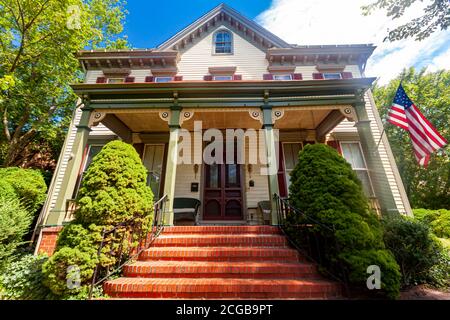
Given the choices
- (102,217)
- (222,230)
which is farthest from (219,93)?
(102,217)

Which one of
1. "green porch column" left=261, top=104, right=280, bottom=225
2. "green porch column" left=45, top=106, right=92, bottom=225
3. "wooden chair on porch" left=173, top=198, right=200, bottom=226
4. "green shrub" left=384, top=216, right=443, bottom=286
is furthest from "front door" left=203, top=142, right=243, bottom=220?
"green shrub" left=384, top=216, right=443, bottom=286

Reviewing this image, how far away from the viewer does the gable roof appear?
9.31 m

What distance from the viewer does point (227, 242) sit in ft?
14.0

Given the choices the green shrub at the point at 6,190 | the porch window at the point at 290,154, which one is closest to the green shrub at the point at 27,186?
the green shrub at the point at 6,190

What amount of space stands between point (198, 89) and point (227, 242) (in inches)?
174

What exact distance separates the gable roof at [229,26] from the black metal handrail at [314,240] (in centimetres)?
838

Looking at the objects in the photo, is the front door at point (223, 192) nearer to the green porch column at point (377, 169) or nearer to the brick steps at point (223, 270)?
the brick steps at point (223, 270)

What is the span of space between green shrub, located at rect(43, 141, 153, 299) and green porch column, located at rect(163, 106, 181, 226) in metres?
0.77

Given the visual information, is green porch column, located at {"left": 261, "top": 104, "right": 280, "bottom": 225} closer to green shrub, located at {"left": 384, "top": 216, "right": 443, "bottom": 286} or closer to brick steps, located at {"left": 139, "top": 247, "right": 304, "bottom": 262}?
brick steps, located at {"left": 139, "top": 247, "right": 304, "bottom": 262}

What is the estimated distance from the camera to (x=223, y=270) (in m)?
3.43

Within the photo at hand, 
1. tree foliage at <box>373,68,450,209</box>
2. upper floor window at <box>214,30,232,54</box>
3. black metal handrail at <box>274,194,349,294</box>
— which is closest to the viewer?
black metal handrail at <box>274,194,349,294</box>

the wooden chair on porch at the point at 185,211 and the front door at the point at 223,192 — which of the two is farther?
the front door at the point at 223,192

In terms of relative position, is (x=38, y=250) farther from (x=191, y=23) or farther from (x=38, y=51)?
(x=191, y=23)

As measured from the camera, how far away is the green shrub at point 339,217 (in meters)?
3.01
